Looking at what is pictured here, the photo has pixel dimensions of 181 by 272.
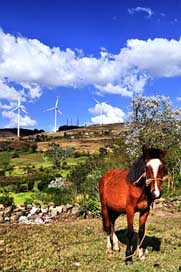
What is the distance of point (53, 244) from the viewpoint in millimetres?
13602

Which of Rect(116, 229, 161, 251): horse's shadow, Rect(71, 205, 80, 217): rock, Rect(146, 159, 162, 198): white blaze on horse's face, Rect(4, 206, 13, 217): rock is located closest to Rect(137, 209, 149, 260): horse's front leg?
Rect(116, 229, 161, 251): horse's shadow

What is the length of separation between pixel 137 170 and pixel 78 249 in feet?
11.2

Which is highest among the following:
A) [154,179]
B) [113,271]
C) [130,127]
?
[130,127]

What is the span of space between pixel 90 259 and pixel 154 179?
3195mm

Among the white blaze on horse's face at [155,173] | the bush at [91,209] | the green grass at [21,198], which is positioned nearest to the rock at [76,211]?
the bush at [91,209]

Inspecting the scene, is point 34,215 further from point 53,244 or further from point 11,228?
point 53,244

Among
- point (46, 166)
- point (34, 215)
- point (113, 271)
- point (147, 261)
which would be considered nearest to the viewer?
point (113, 271)

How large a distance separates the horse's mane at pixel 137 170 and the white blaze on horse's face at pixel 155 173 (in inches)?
20.7

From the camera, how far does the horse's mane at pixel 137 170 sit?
34.7 ft

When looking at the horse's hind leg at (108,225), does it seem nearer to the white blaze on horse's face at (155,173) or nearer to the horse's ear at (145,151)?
the horse's ear at (145,151)

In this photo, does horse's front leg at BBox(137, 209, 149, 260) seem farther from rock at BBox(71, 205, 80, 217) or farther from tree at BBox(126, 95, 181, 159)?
tree at BBox(126, 95, 181, 159)

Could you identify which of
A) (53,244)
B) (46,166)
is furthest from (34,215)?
(46,166)

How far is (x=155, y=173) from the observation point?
32.2ft

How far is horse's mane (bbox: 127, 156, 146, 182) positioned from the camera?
416 inches
